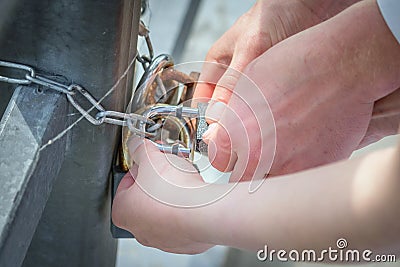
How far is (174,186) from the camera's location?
47cm

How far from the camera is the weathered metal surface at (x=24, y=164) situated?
0.37m

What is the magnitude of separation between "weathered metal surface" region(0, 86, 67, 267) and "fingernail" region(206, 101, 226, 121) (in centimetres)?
13

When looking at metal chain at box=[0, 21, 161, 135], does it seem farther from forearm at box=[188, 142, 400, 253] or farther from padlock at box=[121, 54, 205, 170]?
forearm at box=[188, 142, 400, 253]

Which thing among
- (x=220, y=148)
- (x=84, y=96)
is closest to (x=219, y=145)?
(x=220, y=148)

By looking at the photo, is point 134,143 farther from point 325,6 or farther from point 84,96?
point 325,6

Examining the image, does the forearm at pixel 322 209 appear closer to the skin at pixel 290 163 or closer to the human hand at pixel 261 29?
the skin at pixel 290 163

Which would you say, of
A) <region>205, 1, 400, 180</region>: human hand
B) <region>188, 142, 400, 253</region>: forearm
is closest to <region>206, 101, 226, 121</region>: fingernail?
<region>205, 1, 400, 180</region>: human hand

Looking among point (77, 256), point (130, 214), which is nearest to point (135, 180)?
point (130, 214)

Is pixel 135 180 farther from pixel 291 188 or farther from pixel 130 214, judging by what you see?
pixel 291 188

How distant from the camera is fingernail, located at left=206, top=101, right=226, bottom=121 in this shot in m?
0.52

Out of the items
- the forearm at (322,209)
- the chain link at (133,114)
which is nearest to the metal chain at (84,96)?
the chain link at (133,114)

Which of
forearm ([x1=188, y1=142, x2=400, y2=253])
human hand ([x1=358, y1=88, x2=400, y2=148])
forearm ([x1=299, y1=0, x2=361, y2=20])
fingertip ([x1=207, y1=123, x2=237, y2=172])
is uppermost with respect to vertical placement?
forearm ([x1=299, y1=0, x2=361, y2=20])

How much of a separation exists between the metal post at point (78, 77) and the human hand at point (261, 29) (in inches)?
3.7

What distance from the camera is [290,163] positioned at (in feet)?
1.74
